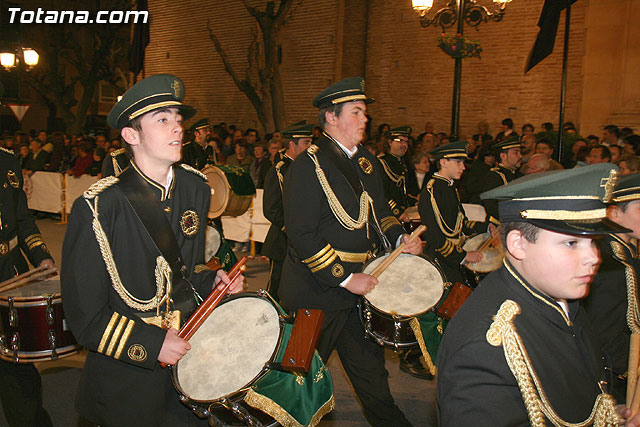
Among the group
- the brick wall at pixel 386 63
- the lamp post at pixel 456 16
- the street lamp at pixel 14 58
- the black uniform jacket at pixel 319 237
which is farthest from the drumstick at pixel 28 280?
the street lamp at pixel 14 58

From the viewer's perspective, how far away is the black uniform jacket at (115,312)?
253 cm

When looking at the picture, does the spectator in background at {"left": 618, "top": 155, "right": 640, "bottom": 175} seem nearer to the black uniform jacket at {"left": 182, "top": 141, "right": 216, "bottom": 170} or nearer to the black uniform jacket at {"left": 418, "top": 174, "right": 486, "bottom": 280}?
the black uniform jacket at {"left": 418, "top": 174, "right": 486, "bottom": 280}

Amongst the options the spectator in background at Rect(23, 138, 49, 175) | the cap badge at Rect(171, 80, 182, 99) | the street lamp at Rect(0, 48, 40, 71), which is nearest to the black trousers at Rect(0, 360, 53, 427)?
the cap badge at Rect(171, 80, 182, 99)

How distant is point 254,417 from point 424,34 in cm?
1648

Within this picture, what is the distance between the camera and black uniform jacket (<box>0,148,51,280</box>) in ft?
12.8

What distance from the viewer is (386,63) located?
1856 cm

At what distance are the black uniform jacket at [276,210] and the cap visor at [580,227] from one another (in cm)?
502

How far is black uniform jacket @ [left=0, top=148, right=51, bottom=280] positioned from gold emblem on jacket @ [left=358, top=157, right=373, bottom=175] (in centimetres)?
223

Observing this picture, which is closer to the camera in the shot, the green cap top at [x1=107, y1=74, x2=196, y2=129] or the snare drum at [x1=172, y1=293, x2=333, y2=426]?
the snare drum at [x1=172, y1=293, x2=333, y2=426]

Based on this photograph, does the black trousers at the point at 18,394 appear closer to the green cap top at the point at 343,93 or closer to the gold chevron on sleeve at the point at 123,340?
the gold chevron on sleeve at the point at 123,340

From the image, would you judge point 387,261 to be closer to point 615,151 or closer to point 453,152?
point 453,152

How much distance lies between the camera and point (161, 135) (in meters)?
2.78

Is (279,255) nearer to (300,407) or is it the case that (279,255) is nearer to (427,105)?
(300,407)

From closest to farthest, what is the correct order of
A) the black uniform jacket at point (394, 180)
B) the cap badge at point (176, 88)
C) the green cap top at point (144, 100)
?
the green cap top at point (144, 100)
the cap badge at point (176, 88)
the black uniform jacket at point (394, 180)
